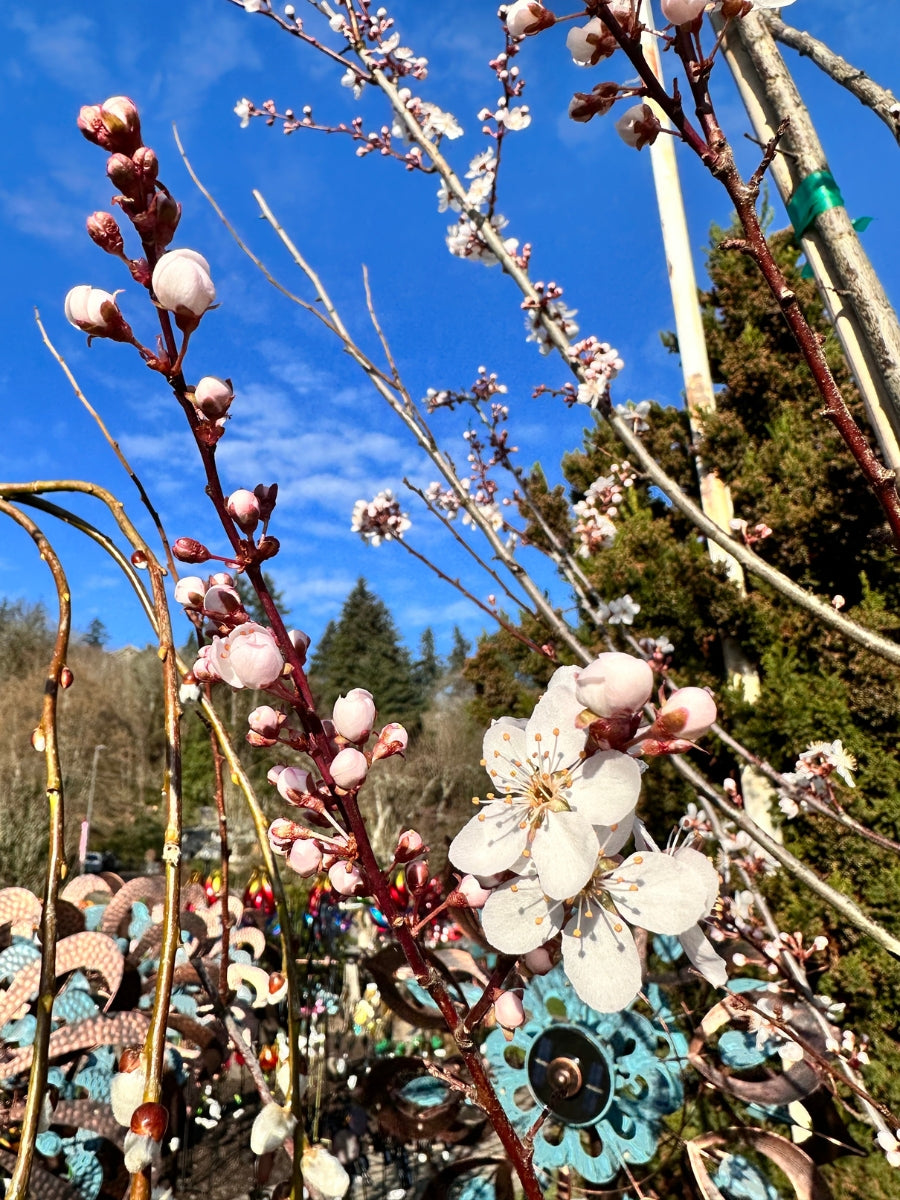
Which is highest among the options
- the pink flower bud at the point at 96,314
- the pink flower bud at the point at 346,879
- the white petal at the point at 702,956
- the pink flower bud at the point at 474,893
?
the pink flower bud at the point at 96,314

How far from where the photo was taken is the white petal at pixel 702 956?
524mm

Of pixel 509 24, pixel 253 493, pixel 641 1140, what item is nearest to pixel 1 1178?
pixel 641 1140

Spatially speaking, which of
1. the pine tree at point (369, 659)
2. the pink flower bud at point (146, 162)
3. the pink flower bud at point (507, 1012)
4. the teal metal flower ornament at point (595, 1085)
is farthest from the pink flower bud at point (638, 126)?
the pine tree at point (369, 659)

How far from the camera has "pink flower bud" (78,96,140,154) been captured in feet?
1.61

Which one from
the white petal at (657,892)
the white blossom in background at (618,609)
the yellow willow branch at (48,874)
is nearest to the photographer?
the yellow willow branch at (48,874)

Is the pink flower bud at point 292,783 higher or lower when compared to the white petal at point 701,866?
higher

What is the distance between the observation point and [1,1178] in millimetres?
1056

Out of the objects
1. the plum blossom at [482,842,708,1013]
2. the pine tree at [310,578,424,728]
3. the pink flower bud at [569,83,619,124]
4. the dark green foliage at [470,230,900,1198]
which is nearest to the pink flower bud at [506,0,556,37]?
the pink flower bud at [569,83,619,124]

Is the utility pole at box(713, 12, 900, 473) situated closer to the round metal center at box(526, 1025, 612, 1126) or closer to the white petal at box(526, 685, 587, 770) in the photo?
the white petal at box(526, 685, 587, 770)

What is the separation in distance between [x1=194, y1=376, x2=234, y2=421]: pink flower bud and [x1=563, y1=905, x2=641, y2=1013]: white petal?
0.44m

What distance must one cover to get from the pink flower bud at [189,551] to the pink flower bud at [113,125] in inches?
11.0

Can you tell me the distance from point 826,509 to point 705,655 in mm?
1107

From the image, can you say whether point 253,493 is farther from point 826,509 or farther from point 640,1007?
point 826,509

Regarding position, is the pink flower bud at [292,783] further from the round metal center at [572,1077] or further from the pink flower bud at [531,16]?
the round metal center at [572,1077]
